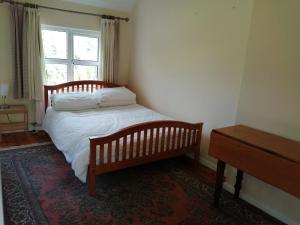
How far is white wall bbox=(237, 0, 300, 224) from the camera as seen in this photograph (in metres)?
2.02

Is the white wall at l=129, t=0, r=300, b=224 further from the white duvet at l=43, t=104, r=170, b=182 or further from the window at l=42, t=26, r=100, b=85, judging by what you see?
the window at l=42, t=26, r=100, b=85

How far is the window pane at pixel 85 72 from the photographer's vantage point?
4.32 m

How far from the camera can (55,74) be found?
411 cm

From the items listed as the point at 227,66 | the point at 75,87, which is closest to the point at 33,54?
the point at 75,87

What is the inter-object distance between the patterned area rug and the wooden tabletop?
775mm

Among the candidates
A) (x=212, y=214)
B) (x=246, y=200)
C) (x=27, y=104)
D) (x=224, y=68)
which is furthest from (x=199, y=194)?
(x=27, y=104)

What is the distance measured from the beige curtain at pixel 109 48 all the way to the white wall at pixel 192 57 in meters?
0.41

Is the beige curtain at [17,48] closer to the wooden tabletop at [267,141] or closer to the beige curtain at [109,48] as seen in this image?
the beige curtain at [109,48]

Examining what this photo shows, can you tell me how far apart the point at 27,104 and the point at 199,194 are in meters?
3.12

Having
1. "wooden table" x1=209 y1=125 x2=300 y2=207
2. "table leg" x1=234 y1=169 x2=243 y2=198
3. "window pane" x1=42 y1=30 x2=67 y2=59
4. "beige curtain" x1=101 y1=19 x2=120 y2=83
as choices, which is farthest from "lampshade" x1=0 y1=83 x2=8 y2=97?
"table leg" x1=234 y1=169 x2=243 y2=198

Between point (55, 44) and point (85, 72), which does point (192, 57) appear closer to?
point (85, 72)

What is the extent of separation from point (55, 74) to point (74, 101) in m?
0.88

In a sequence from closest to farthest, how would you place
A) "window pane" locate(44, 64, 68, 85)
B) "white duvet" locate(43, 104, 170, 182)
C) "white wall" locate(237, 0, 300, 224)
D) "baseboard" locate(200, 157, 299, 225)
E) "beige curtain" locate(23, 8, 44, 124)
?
"white wall" locate(237, 0, 300, 224)
"baseboard" locate(200, 157, 299, 225)
"white duvet" locate(43, 104, 170, 182)
"beige curtain" locate(23, 8, 44, 124)
"window pane" locate(44, 64, 68, 85)

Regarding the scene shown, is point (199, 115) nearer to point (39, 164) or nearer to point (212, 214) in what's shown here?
point (212, 214)
